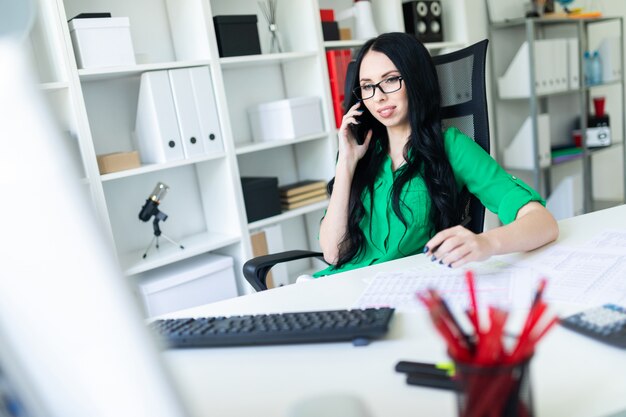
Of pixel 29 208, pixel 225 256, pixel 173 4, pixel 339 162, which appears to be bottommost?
pixel 225 256

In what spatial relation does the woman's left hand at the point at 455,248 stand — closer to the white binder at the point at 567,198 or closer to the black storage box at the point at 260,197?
the black storage box at the point at 260,197

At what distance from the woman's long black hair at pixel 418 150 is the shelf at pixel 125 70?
102 centimetres

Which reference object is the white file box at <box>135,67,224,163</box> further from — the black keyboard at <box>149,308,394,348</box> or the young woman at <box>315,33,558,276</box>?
the black keyboard at <box>149,308,394,348</box>

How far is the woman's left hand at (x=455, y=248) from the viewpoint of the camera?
3.65ft

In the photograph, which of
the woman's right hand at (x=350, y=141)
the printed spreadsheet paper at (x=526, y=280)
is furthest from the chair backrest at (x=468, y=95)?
the printed spreadsheet paper at (x=526, y=280)

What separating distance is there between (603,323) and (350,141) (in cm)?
102

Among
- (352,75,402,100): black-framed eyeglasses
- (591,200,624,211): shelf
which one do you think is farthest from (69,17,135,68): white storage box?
(591,200,624,211): shelf

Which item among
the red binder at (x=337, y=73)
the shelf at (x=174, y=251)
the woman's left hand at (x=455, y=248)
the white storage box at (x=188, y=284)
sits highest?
the red binder at (x=337, y=73)

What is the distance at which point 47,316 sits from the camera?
0.31 metres

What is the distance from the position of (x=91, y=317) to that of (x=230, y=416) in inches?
18.2

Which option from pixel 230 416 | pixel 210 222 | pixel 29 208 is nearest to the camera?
pixel 29 208

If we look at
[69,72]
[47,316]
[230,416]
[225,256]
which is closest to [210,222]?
[225,256]

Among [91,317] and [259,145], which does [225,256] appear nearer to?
[259,145]

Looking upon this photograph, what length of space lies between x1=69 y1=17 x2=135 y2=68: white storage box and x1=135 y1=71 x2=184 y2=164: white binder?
0.44ft
